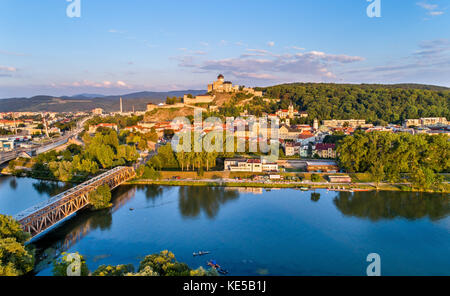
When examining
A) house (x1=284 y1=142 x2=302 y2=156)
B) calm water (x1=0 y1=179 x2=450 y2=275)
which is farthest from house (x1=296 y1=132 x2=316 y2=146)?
calm water (x1=0 y1=179 x2=450 y2=275)

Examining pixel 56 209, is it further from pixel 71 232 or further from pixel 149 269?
pixel 149 269

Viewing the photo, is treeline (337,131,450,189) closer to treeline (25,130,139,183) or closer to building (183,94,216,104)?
treeline (25,130,139,183)

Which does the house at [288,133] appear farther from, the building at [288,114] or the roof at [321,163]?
the roof at [321,163]

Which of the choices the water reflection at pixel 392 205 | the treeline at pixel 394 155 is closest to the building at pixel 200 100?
the treeline at pixel 394 155

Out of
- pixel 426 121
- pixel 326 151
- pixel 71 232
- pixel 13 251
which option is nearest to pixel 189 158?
pixel 71 232
